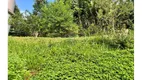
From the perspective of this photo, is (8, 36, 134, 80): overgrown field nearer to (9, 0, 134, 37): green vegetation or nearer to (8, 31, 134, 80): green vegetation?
(8, 31, 134, 80): green vegetation

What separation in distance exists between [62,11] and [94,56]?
6.67ft

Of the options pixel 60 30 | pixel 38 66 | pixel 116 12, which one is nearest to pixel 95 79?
pixel 38 66

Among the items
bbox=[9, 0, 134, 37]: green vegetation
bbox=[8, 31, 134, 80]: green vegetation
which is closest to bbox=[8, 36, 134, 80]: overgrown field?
bbox=[8, 31, 134, 80]: green vegetation

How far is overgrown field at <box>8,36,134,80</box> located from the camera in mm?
2670

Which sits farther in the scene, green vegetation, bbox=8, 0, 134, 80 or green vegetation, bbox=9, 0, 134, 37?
green vegetation, bbox=9, 0, 134, 37

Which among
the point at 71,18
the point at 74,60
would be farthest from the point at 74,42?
the point at 71,18

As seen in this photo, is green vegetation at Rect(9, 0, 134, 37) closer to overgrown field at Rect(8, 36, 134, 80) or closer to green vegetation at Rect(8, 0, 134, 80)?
green vegetation at Rect(8, 0, 134, 80)

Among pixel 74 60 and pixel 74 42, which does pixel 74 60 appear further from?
pixel 74 42

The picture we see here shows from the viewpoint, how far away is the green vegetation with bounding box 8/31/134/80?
267 cm

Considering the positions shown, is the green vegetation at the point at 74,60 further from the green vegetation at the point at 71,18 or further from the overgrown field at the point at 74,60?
the green vegetation at the point at 71,18

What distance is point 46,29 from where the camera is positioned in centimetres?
466

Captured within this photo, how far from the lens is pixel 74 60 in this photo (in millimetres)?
2998

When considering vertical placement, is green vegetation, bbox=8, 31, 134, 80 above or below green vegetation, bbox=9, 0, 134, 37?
below
